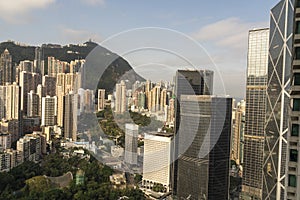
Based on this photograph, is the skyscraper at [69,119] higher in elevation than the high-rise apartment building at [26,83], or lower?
lower

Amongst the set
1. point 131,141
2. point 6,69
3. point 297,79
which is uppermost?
point 6,69

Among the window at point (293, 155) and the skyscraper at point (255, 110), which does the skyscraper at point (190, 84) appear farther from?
the skyscraper at point (255, 110)

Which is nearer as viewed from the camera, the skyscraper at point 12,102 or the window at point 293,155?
the window at point 293,155

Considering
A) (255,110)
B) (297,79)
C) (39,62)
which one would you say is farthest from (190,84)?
(39,62)

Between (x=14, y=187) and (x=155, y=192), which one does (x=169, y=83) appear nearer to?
(x=155, y=192)

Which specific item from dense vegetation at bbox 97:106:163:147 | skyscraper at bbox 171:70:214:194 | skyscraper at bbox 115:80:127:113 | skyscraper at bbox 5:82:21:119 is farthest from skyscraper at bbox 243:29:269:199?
skyscraper at bbox 5:82:21:119

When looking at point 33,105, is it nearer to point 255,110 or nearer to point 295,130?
point 255,110

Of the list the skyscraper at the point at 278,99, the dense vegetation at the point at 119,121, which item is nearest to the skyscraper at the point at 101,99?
the dense vegetation at the point at 119,121
